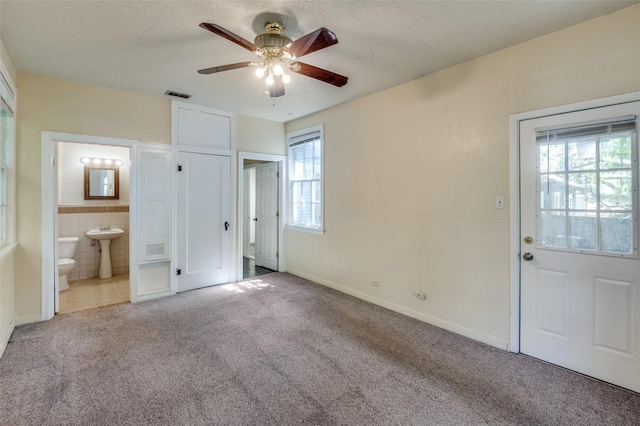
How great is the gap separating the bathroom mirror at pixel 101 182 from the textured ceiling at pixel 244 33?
215 cm

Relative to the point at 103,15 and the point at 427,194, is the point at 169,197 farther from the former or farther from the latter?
the point at 427,194

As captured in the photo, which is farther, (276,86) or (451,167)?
(451,167)

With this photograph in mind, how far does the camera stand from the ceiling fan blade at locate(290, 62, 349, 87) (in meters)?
2.34

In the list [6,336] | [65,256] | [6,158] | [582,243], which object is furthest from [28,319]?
[582,243]

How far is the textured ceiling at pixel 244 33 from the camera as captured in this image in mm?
2115

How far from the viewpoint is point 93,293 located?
4.19 metres

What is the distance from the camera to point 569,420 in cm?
184

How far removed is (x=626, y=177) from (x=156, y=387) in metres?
3.68

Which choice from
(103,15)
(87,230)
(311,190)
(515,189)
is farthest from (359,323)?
(87,230)

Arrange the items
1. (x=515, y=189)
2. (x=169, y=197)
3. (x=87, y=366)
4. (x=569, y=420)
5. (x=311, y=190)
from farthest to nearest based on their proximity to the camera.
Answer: (x=311, y=190) → (x=169, y=197) → (x=515, y=189) → (x=87, y=366) → (x=569, y=420)

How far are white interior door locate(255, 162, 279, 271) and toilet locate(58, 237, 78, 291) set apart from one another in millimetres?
2834

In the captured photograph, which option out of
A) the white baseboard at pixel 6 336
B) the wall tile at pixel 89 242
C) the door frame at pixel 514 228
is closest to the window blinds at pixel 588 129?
the door frame at pixel 514 228

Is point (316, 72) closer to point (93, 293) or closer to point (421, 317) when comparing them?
point (421, 317)

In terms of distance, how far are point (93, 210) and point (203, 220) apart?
2.13 m
